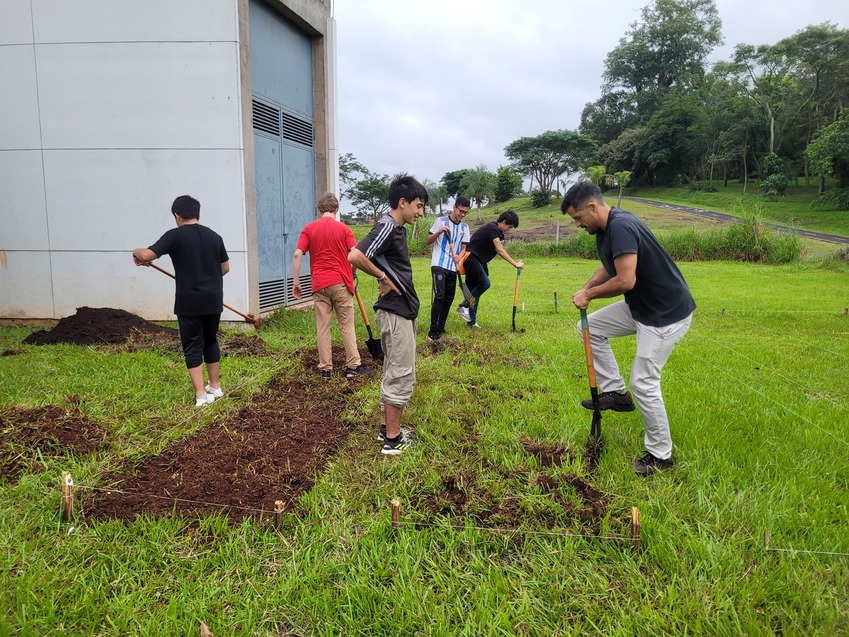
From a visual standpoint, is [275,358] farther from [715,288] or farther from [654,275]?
[715,288]

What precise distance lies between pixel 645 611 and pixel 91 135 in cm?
894

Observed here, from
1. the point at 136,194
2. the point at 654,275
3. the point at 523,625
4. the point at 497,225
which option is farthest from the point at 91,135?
the point at 523,625

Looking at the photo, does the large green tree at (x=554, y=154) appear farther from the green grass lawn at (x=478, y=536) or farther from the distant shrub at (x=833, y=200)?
the green grass lawn at (x=478, y=536)

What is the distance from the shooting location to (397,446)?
13.0ft

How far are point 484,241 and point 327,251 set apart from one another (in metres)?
2.83

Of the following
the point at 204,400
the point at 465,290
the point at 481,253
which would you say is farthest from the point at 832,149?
the point at 204,400

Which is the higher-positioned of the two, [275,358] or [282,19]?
[282,19]

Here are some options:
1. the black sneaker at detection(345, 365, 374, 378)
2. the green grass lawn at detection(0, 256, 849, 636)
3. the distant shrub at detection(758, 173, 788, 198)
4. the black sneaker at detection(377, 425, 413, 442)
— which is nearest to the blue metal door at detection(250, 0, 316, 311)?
the black sneaker at detection(345, 365, 374, 378)

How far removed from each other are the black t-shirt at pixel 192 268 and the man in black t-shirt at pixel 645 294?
3.04 m

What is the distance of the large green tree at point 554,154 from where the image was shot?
5797 centimetres

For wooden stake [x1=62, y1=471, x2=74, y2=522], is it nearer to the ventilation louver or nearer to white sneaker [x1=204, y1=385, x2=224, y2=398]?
white sneaker [x1=204, y1=385, x2=224, y2=398]

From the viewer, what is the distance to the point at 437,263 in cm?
757

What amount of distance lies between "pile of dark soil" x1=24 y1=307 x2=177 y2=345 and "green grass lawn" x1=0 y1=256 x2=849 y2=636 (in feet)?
5.81

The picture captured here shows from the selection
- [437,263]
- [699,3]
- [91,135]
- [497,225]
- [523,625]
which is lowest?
[523,625]
